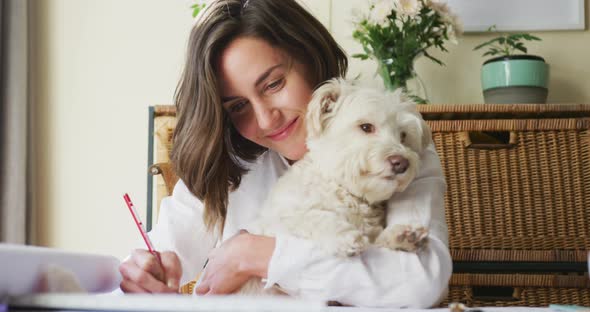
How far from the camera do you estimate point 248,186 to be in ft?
4.06

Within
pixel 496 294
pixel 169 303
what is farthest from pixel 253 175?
pixel 496 294

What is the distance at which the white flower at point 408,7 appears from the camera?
1.75 m

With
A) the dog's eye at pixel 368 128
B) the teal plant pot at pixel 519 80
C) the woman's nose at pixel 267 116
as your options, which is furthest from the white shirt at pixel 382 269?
the teal plant pot at pixel 519 80

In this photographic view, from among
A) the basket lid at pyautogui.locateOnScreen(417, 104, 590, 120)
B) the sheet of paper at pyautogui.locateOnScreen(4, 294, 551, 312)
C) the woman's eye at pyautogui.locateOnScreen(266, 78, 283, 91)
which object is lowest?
the sheet of paper at pyautogui.locateOnScreen(4, 294, 551, 312)

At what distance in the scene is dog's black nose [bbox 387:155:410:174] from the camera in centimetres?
89

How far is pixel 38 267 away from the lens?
576 mm

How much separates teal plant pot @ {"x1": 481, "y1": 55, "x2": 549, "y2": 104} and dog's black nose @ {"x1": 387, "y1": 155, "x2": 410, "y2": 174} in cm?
106

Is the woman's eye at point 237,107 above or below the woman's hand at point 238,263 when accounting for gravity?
above

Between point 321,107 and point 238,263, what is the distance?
333 millimetres

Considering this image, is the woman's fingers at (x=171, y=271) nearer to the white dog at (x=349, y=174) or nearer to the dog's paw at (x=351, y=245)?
the white dog at (x=349, y=174)

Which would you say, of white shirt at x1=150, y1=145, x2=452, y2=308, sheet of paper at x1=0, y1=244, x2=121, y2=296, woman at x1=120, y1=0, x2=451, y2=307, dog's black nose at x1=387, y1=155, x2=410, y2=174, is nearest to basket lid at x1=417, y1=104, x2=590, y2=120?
woman at x1=120, y1=0, x2=451, y2=307

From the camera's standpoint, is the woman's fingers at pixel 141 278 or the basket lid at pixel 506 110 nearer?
the woman's fingers at pixel 141 278

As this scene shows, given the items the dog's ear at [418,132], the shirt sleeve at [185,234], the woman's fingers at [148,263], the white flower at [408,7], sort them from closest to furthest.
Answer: the woman's fingers at [148,263], the dog's ear at [418,132], the shirt sleeve at [185,234], the white flower at [408,7]

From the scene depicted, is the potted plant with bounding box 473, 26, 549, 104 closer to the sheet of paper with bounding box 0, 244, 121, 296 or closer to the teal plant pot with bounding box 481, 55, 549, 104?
the teal plant pot with bounding box 481, 55, 549, 104
